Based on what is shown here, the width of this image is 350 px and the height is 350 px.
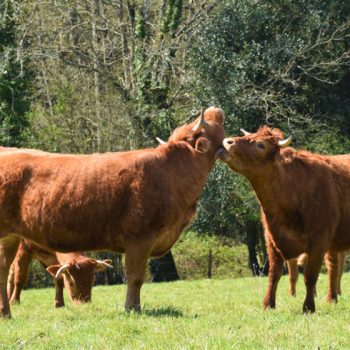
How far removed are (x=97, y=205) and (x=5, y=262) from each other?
1468mm

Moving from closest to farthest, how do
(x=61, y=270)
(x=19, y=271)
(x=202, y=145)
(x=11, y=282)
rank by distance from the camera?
(x=202, y=145) < (x=61, y=270) < (x=19, y=271) < (x=11, y=282)

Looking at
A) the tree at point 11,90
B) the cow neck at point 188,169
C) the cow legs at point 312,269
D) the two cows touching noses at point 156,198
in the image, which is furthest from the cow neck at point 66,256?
the tree at point 11,90

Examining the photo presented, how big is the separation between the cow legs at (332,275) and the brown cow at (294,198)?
1.12 meters

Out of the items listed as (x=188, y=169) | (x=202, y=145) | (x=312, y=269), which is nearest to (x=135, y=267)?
(x=188, y=169)

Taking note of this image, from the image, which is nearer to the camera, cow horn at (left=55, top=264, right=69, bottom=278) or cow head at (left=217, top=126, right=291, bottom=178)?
cow head at (left=217, top=126, right=291, bottom=178)

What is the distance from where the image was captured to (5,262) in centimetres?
1019

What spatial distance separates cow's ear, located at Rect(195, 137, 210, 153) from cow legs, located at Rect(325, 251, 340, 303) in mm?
2440

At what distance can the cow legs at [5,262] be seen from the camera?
9.98 metres

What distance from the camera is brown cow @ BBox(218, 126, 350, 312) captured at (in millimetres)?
10062

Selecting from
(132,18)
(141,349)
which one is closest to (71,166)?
(141,349)

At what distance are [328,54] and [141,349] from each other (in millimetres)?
22822

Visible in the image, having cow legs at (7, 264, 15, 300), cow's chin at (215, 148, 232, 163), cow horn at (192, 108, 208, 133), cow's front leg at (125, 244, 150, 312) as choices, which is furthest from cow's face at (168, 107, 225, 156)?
cow legs at (7, 264, 15, 300)

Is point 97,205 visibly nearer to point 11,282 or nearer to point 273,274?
point 273,274

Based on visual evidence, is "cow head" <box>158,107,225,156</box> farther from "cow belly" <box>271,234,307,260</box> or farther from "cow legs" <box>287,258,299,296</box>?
"cow legs" <box>287,258,299,296</box>
